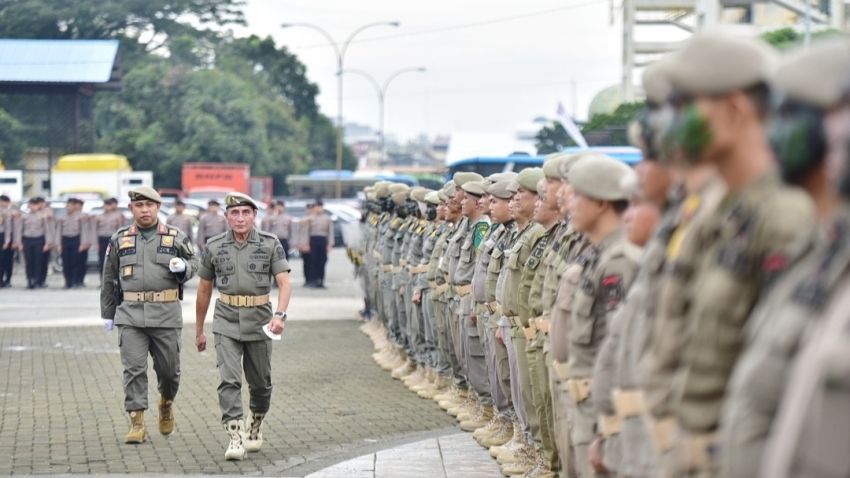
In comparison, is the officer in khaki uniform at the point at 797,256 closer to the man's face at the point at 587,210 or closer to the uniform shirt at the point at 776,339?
the uniform shirt at the point at 776,339

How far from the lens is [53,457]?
11.8m

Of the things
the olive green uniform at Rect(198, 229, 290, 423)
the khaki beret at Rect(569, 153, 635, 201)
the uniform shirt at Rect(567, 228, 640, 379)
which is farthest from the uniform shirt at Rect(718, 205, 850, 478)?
the olive green uniform at Rect(198, 229, 290, 423)

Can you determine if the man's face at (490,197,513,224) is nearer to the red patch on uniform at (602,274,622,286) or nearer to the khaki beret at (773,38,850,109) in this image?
the red patch on uniform at (602,274,622,286)

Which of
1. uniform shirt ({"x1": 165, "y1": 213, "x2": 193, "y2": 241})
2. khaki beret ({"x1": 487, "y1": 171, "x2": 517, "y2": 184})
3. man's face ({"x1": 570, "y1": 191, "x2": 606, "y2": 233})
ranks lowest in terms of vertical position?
uniform shirt ({"x1": 165, "y1": 213, "x2": 193, "y2": 241})

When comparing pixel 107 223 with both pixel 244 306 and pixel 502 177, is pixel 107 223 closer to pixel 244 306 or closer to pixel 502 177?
pixel 502 177

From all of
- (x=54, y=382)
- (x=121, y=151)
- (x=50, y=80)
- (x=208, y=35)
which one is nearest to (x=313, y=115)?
(x=208, y=35)

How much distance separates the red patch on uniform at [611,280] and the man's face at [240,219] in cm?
581

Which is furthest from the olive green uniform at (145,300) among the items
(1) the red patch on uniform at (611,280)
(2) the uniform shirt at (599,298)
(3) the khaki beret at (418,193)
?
(1) the red patch on uniform at (611,280)

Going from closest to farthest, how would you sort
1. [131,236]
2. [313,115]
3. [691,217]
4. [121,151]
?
[691,217] < [131,236] < [121,151] < [313,115]

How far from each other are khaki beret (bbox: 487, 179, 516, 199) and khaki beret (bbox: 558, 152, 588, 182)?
126 inches

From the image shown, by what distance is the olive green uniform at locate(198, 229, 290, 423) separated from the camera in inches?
483

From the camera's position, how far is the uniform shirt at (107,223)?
114 feet

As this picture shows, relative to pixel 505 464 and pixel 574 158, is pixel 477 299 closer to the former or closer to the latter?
pixel 505 464

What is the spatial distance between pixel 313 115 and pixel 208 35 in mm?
15937
